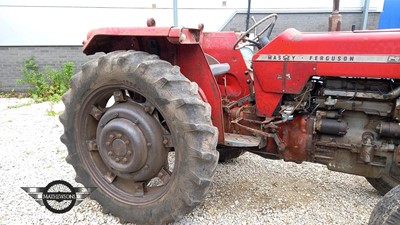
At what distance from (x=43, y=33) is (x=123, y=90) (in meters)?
5.93

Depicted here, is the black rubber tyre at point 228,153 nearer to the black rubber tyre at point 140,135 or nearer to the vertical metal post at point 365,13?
the black rubber tyre at point 140,135

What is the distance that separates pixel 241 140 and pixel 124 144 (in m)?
0.87

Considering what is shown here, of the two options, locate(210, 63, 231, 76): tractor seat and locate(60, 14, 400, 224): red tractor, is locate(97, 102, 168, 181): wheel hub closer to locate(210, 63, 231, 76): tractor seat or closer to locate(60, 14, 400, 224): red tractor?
locate(60, 14, 400, 224): red tractor

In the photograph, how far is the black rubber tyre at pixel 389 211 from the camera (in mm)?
1758

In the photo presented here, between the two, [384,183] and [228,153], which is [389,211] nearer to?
[384,183]

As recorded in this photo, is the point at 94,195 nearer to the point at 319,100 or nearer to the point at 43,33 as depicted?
the point at 319,100

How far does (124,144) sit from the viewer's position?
2.25 meters

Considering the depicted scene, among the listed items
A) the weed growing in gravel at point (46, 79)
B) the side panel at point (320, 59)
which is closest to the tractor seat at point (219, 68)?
the side panel at point (320, 59)

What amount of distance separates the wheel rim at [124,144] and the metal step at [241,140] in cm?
45

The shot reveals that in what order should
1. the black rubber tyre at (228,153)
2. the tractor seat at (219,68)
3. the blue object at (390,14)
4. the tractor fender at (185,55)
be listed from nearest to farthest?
the tractor fender at (185,55)
the tractor seat at (219,68)
the black rubber tyre at (228,153)
the blue object at (390,14)

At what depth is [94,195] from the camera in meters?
2.43

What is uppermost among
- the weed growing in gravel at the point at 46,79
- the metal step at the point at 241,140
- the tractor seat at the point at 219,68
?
the tractor seat at the point at 219,68

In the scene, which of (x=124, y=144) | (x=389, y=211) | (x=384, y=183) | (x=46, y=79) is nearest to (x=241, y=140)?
(x=124, y=144)

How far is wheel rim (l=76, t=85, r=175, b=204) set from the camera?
2.23 metres
